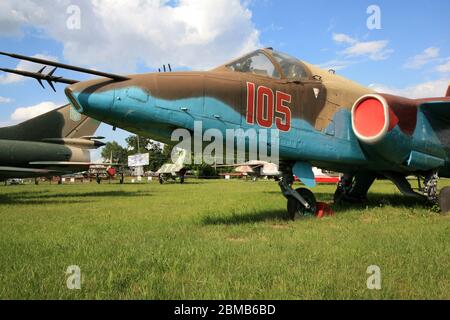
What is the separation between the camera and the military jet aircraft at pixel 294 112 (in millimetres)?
5070

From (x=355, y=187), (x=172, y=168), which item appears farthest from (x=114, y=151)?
(x=355, y=187)

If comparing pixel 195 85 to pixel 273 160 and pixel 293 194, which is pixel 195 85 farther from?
pixel 293 194

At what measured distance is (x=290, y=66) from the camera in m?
6.96

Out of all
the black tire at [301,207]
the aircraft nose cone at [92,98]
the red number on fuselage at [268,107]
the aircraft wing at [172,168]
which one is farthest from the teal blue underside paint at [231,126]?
the aircraft wing at [172,168]

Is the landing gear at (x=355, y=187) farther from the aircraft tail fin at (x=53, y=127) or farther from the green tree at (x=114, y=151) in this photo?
the green tree at (x=114, y=151)

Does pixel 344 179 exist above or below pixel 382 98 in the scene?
below

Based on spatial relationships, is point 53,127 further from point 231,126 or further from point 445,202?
point 445,202

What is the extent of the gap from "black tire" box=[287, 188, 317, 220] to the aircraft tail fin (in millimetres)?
12803

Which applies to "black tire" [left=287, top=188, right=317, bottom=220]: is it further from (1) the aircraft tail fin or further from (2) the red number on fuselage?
(1) the aircraft tail fin

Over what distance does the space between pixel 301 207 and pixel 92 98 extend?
14.5ft

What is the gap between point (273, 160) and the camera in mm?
6461

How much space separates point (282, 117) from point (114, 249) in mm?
3537
